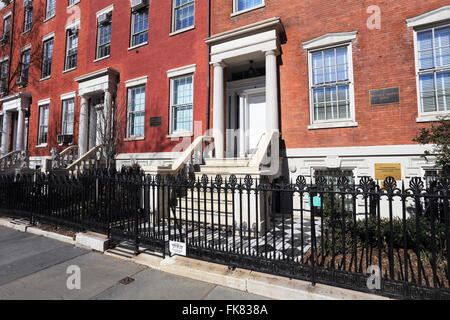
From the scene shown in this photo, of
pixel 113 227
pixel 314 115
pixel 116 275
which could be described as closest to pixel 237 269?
pixel 116 275

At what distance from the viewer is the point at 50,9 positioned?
16.3m

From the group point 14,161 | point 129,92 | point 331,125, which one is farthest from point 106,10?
point 331,125

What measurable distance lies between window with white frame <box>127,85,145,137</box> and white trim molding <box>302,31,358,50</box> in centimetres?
783

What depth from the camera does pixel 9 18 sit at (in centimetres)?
1923

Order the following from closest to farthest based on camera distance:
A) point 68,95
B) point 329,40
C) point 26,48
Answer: point 329,40, point 68,95, point 26,48

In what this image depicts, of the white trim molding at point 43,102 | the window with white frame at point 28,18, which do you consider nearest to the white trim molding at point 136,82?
the white trim molding at point 43,102

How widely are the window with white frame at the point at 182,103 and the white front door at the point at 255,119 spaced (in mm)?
A: 2523

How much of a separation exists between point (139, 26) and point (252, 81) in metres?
6.95

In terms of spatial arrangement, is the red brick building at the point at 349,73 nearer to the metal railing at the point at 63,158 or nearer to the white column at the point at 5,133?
the metal railing at the point at 63,158

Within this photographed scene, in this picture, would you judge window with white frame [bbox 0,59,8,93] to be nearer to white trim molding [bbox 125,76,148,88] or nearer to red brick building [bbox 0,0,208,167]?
red brick building [bbox 0,0,208,167]

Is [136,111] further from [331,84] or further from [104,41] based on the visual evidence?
[331,84]

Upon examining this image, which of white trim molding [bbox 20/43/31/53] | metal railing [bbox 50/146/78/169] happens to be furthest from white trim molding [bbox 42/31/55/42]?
metal railing [bbox 50/146/78/169]

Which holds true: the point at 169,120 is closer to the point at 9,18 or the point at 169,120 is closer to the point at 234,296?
the point at 234,296

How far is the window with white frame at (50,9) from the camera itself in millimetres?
16031
